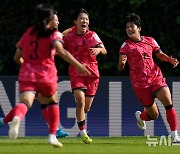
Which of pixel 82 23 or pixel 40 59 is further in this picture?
pixel 82 23

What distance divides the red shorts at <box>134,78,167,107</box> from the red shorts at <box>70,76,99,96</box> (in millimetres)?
784

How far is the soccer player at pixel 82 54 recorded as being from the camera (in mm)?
14203

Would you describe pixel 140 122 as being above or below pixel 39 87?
below

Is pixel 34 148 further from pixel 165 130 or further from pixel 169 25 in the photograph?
pixel 169 25

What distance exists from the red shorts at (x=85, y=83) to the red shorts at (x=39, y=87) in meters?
2.76

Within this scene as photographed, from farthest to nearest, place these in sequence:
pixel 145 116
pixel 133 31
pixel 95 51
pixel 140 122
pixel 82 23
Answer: pixel 140 122, pixel 145 116, pixel 82 23, pixel 133 31, pixel 95 51

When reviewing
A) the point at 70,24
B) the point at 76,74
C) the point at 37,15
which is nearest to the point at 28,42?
the point at 37,15

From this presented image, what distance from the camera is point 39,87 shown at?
11.4 meters

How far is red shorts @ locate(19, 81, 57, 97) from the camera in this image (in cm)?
1123

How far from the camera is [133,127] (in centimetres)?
1683

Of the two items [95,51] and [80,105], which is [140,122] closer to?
[80,105]

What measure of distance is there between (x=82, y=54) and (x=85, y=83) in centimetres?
48

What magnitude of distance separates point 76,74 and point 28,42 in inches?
123

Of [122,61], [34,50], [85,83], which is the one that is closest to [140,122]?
[85,83]
